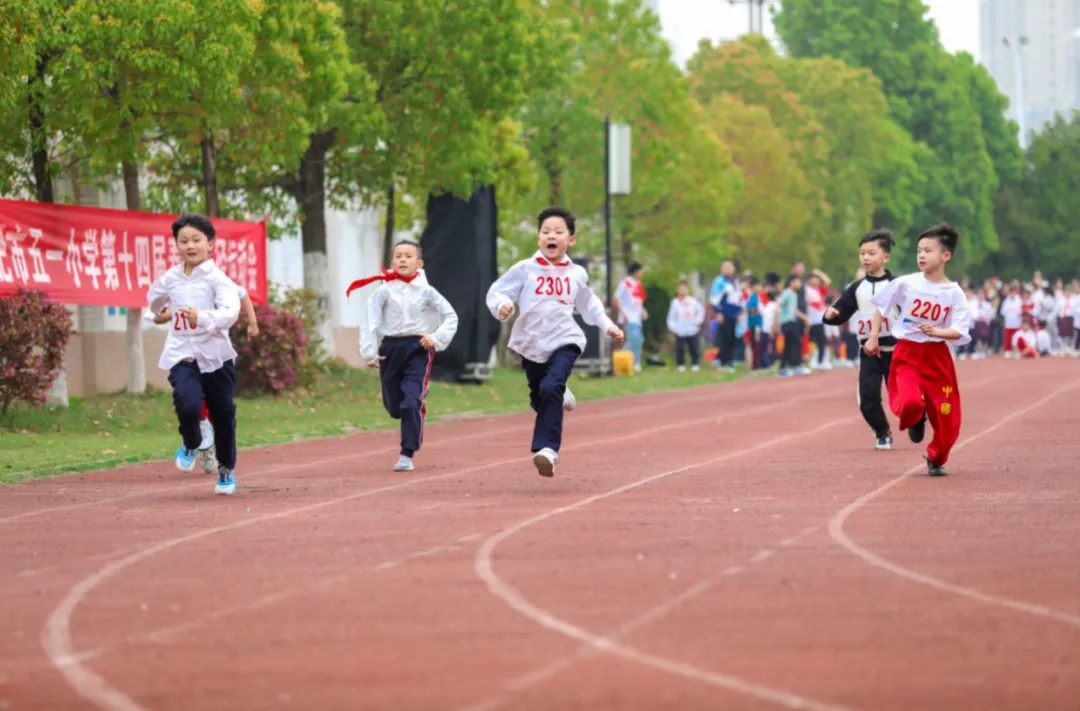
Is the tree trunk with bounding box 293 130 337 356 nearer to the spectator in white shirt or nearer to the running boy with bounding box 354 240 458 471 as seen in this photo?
the spectator in white shirt

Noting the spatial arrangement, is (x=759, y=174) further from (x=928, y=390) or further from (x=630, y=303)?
(x=928, y=390)

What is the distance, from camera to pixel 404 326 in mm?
16141

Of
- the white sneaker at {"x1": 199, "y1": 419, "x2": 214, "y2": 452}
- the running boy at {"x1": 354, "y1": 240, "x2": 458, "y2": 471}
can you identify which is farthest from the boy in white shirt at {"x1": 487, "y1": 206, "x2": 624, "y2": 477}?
the white sneaker at {"x1": 199, "y1": 419, "x2": 214, "y2": 452}

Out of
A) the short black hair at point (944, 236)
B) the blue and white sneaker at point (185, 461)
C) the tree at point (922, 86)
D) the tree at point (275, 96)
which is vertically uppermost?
the tree at point (922, 86)

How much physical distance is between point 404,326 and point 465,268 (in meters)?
17.1

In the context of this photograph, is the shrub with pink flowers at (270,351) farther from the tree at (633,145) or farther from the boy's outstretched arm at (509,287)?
the tree at (633,145)

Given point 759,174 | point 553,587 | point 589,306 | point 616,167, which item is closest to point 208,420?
point 589,306

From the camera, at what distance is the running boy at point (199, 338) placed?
14047 mm

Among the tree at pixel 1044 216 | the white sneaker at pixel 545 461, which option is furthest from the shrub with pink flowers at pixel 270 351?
the tree at pixel 1044 216

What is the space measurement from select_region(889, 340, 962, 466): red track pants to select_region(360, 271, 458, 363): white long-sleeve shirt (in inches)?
133

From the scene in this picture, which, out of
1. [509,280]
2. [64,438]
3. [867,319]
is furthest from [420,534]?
[64,438]

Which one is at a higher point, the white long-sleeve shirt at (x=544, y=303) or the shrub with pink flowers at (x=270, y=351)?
the white long-sleeve shirt at (x=544, y=303)

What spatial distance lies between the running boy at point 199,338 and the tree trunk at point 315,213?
53.1 feet

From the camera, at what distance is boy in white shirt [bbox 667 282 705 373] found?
4103 cm
